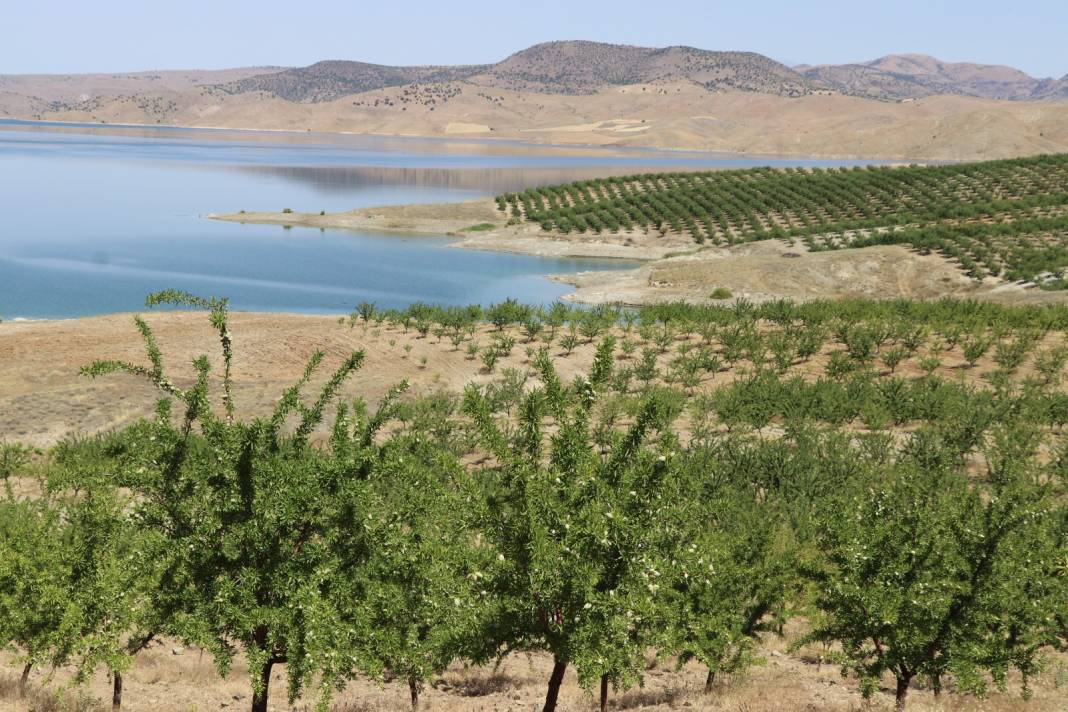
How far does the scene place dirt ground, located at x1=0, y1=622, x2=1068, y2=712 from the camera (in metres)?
11.3

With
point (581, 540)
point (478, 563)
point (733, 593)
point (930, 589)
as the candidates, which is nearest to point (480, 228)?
point (733, 593)

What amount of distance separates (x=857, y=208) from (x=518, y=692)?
67214mm

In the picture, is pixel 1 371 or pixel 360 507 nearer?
pixel 360 507

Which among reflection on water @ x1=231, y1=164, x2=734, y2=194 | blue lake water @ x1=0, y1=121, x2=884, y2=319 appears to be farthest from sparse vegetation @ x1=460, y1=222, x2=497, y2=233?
reflection on water @ x1=231, y1=164, x2=734, y2=194

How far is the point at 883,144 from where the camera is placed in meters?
193

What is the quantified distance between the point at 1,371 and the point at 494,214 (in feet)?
178

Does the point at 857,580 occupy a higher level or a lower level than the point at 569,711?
higher

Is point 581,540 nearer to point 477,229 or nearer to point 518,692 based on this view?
point 518,692

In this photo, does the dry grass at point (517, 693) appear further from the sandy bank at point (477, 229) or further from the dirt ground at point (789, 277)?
the sandy bank at point (477, 229)

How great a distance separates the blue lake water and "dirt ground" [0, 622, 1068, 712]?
101 ft

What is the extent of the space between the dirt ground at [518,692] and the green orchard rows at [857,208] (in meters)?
40.1

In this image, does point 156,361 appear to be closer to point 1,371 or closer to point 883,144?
point 1,371

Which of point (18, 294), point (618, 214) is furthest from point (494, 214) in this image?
point (18, 294)

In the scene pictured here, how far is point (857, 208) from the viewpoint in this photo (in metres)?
72.8
